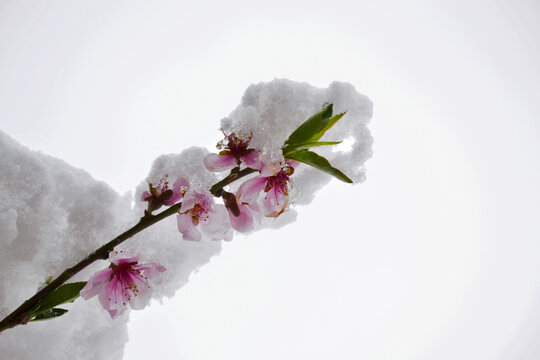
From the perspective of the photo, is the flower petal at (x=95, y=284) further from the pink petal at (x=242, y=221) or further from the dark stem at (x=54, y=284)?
the pink petal at (x=242, y=221)

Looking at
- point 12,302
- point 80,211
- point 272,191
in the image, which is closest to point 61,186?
point 80,211

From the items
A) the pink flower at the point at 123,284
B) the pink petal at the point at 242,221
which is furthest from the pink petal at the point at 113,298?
the pink petal at the point at 242,221

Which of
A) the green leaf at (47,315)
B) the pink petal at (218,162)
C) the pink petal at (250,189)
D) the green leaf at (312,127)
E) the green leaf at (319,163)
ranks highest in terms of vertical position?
the pink petal at (218,162)

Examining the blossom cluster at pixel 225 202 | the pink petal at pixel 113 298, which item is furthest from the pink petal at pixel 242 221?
the pink petal at pixel 113 298

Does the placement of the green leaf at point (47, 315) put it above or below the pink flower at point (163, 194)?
below

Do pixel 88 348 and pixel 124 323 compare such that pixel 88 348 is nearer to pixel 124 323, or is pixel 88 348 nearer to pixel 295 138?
pixel 124 323

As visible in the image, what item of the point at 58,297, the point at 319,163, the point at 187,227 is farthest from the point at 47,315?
the point at 319,163

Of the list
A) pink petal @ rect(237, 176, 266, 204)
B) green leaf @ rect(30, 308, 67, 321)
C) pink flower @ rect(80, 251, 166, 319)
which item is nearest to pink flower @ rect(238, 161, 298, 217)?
pink petal @ rect(237, 176, 266, 204)
